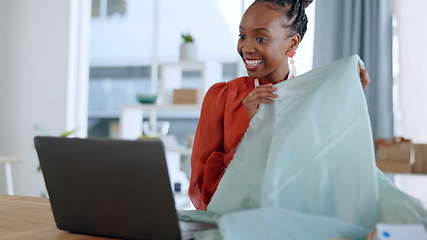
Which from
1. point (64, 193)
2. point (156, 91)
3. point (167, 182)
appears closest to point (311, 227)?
point (167, 182)

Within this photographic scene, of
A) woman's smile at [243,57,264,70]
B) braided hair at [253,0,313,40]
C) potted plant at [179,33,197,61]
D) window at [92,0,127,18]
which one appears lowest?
woman's smile at [243,57,264,70]

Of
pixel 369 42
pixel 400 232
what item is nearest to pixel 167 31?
pixel 369 42

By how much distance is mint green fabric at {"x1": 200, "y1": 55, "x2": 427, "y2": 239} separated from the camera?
2.10ft

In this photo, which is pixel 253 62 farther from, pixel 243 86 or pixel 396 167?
pixel 396 167

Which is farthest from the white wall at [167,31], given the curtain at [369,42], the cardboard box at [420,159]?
the cardboard box at [420,159]

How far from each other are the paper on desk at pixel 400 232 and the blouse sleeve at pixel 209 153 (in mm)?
545

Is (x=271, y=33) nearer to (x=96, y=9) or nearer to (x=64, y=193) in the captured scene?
(x=64, y=193)

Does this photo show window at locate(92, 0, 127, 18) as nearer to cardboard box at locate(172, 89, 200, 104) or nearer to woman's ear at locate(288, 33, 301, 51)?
cardboard box at locate(172, 89, 200, 104)

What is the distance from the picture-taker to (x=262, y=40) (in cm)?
109

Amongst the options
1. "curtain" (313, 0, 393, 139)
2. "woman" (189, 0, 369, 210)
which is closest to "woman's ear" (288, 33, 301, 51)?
"woman" (189, 0, 369, 210)

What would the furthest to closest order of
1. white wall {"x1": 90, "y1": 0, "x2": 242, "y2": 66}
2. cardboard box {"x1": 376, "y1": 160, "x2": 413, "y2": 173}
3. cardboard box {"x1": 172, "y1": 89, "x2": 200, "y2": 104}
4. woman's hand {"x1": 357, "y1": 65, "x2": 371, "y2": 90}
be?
white wall {"x1": 90, "y1": 0, "x2": 242, "y2": 66} < cardboard box {"x1": 172, "y1": 89, "x2": 200, "y2": 104} < cardboard box {"x1": 376, "y1": 160, "x2": 413, "y2": 173} < woman's hand {"x1": 357, "y1": 65, "x2": 371, "y2": 90}

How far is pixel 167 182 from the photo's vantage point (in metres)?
0.65

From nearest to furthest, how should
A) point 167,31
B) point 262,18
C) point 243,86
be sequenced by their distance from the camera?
point 262,18
point 243,86
point 167,31

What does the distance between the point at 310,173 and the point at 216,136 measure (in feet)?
1.62
